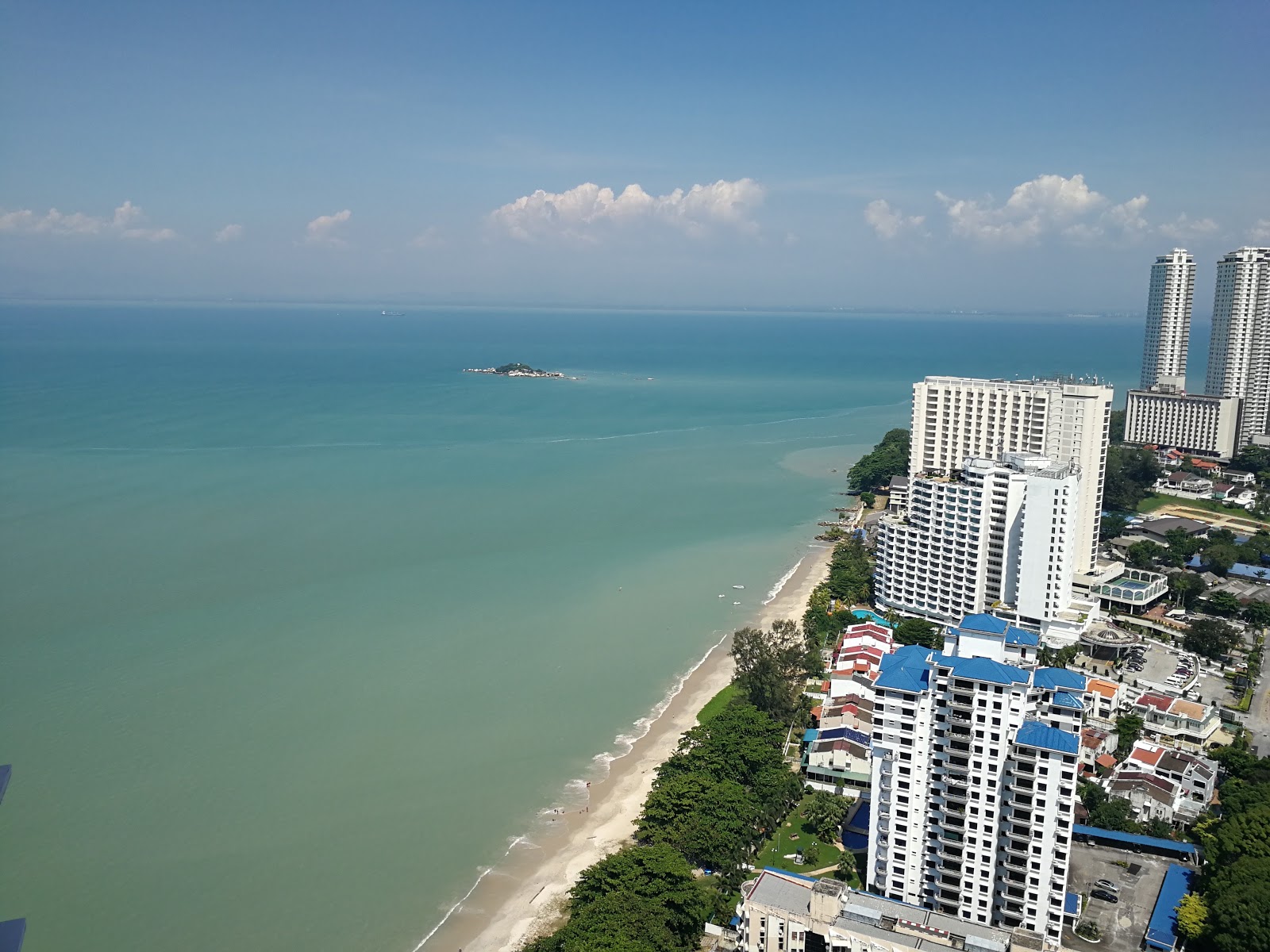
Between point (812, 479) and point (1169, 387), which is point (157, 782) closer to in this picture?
point (812, 479)

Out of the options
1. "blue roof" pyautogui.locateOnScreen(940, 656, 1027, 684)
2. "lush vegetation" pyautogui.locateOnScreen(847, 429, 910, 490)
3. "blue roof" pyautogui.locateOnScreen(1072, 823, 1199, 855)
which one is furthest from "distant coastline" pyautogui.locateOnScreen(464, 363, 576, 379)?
"blue roof" pyautogui.locateOnScreen(940, 656, 1027, 684)

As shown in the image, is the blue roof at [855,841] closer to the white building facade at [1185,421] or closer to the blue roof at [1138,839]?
the blue roof at [1138,839]

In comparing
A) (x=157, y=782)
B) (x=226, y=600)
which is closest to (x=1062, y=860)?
(x=157, y=782)

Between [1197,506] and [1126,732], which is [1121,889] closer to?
[1126,732]

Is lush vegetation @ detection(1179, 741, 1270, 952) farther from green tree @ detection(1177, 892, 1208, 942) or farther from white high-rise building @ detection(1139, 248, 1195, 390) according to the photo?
white high-rise building @ detection(1139, 248, 1195, 390)

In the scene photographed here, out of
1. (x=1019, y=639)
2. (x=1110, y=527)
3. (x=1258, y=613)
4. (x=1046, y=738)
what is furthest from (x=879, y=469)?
(x=1046, y=738)

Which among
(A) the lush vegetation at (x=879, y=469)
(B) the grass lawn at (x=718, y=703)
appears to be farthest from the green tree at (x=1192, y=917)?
(A) the lush vegetation at (x=879, y=469)
